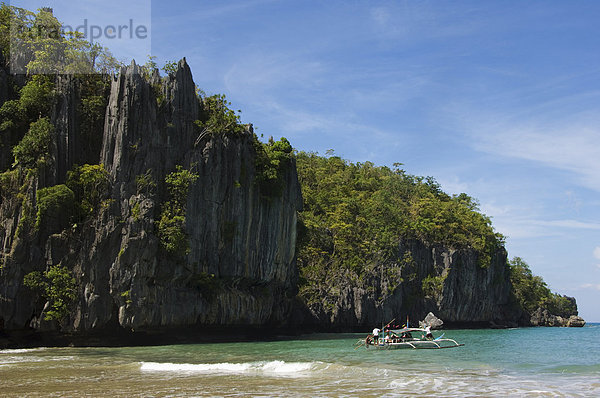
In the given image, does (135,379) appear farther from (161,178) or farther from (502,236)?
(502,236)

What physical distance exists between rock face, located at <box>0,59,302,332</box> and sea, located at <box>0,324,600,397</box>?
9.30ft

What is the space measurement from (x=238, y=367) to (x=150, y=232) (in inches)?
468

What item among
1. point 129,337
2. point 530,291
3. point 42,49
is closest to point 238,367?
point 129,337

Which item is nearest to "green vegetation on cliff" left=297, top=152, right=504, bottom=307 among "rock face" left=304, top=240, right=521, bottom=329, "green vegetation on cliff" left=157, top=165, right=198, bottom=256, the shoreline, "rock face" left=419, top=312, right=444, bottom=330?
"rock face" left=304, top=240, right=521, bottom=329

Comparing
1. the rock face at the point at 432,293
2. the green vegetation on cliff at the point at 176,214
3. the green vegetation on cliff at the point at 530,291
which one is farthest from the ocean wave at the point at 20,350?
the green vegetation on cliff at the point at 530,291

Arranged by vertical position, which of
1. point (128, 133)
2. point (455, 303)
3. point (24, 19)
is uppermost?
point (24, 19)

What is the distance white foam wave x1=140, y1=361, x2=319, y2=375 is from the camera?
1984 cm

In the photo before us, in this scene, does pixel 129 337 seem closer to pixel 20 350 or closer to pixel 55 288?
pixel 55 288

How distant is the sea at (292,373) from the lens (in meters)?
15.5

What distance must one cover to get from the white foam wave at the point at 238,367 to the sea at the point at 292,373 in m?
0.04

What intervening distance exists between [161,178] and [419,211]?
36.1 m

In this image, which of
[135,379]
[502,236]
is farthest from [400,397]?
[502,236]

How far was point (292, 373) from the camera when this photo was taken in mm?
19562

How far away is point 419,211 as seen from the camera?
199ft
